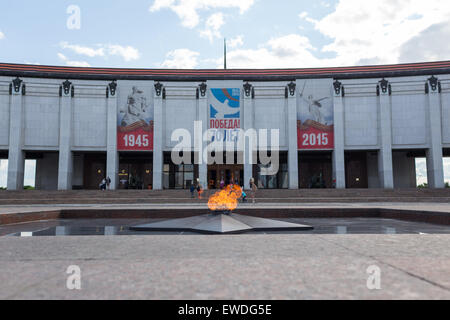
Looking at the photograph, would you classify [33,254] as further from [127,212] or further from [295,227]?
[127,212]

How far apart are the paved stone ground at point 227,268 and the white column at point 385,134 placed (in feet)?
95.2

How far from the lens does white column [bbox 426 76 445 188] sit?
1232 inches

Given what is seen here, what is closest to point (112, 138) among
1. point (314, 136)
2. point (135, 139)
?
point (135, 139)

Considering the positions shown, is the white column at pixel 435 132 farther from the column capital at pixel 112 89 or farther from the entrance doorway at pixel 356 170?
the column capital at pixel 112 89

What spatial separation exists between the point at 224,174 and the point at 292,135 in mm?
8430

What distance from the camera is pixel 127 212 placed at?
477 inches

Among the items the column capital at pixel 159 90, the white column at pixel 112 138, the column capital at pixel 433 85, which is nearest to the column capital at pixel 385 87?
the column capital at pixel 433 85

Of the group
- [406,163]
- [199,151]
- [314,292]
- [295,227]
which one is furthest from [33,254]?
[406,163]

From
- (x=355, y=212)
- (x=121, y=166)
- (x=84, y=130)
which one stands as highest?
(x=84, y=130)

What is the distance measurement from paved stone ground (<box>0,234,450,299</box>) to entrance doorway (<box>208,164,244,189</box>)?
28801 mm

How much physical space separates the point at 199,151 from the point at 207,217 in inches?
971

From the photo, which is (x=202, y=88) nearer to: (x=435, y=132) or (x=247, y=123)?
(x=247, y=123)

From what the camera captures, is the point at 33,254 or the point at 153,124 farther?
the point at 153,124

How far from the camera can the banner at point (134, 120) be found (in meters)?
32.9
